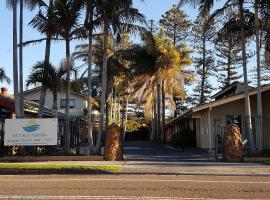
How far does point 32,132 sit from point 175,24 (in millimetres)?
45818

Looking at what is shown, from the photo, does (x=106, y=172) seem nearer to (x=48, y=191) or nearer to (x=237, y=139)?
(x=48, y=191)

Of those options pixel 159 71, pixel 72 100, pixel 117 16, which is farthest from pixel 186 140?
pixel 72 100

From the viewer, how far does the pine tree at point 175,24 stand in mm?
67688

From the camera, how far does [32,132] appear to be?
81.4 ft

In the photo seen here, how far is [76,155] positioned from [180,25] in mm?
45858

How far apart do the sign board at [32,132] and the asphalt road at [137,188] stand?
961 cm

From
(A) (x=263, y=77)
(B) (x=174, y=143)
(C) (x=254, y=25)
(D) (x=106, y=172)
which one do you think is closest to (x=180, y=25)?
(A) (x=263, y=77)

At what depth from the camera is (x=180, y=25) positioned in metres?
67.8

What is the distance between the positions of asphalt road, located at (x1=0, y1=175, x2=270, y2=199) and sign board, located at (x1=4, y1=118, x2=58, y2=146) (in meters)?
9.61

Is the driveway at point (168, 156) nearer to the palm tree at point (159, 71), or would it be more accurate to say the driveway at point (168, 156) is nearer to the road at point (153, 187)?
the road at point (153, 187)

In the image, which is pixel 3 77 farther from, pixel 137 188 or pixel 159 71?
pixel 137 188

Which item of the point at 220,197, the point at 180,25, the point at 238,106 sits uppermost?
the point at 180,25

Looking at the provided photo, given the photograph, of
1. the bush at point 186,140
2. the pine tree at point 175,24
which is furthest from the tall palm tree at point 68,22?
the pine tree at point 175,24

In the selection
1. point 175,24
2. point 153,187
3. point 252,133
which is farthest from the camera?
point 175,24
